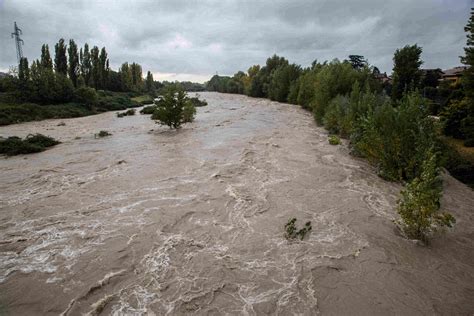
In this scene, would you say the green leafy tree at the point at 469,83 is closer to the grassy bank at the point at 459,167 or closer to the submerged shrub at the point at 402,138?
the grassy bank at the point at 459,167

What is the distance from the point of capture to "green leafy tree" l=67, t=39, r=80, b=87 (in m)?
58.4

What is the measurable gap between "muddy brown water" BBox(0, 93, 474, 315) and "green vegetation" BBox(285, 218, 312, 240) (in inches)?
7.2

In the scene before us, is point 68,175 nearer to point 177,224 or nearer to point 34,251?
point 34,251

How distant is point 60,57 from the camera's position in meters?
57.6

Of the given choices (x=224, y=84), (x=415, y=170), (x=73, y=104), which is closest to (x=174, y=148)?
(x=415, y=170)

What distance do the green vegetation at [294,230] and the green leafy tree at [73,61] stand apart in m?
63.4

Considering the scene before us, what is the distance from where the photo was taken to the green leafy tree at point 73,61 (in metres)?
58.4

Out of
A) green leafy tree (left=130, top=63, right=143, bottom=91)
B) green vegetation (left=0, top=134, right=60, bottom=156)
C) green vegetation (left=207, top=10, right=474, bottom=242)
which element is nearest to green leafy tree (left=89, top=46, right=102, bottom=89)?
green leafy tree (left=130, top=63, right=143, bottom=91)

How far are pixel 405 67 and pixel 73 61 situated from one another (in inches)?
2375

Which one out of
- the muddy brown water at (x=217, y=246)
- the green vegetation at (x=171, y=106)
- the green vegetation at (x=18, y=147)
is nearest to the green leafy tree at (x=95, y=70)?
the green vegetation at (x=171, y=106)

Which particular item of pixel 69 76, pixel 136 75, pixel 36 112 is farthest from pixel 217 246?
pixel 136 75

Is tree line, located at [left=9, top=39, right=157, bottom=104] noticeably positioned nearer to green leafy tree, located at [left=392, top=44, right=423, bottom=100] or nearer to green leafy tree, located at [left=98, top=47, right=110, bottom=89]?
green leafy tree, located at [left=98, top=47, right=110, bottom=89]

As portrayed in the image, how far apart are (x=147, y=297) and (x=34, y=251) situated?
10.5 feet

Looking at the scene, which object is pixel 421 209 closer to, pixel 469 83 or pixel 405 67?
pixel 469 83
